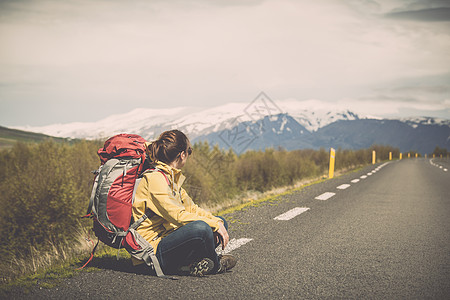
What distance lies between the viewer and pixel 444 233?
4.82 metres

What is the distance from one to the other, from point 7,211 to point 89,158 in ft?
8.50

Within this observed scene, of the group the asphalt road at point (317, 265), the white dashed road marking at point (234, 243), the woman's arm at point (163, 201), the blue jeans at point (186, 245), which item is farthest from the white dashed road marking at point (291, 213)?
the woman's arm at point (163, 201)

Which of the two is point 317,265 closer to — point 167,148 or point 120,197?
point 167,148

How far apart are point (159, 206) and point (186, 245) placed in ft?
1.47

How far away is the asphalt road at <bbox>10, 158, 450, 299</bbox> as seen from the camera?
2.73 m

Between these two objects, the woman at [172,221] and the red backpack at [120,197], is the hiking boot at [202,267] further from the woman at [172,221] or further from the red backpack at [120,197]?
the red backpack at [120,197]

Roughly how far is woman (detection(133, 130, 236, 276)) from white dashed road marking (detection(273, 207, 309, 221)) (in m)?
2.68

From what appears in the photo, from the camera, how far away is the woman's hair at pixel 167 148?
9.77 feet

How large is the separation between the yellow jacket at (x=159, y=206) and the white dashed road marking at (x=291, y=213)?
285 cm

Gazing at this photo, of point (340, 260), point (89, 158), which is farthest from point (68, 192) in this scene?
point (340, 260)

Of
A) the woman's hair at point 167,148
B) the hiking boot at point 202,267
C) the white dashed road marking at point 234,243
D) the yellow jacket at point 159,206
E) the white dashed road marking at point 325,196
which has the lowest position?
the white dashed road marking at point 325,196

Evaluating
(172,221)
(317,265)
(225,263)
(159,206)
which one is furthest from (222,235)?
(317,265)

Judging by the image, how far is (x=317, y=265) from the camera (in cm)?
340

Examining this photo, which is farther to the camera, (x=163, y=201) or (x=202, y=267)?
(x=202, y=267)
